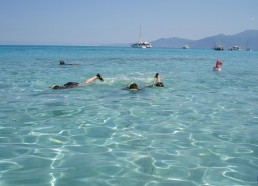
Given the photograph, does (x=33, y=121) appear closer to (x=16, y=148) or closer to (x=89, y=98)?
(x=16, y=148)

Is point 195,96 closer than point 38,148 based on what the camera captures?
No

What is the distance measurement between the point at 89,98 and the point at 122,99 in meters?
1.48

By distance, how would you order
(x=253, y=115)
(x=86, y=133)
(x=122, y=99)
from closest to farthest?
(x=86, y=133) < (x=253, y=115) < (x=122, y=99)

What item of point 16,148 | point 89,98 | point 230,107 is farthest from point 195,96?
point 16,148

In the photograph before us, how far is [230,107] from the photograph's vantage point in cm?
1236

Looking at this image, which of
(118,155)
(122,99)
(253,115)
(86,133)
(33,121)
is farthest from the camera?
(122,99)

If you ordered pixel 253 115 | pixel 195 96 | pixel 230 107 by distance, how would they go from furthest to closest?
1. pixel 195 96
2. pixel 230 107
3. pixel 253 115

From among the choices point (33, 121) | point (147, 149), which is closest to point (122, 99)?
point (33, 121)

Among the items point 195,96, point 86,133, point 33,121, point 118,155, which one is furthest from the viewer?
point 195,96

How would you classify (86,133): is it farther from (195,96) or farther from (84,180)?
(195,96)

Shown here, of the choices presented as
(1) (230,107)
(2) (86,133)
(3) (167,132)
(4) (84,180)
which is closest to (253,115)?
(1) (230,107)

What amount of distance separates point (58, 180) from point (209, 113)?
696cm

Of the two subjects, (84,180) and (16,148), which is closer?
(84,180)

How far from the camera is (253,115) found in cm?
1099
